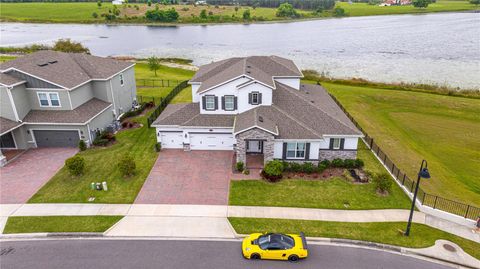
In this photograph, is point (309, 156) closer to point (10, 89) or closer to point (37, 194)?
point (37, 194)

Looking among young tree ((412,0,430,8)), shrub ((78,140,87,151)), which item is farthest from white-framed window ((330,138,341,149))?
young tree ((412,0,430,8))

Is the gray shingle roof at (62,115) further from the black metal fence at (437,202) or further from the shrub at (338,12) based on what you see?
the shrub at (338,12)

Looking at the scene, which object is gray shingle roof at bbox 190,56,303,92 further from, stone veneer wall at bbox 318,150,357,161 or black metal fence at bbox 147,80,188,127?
stone veneer wall at bbox 318,150,357,161

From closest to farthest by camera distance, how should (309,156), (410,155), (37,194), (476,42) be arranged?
(37,194)
(309,156)
(410,155)
(476,42)

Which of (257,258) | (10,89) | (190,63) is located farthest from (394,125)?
(190,63)

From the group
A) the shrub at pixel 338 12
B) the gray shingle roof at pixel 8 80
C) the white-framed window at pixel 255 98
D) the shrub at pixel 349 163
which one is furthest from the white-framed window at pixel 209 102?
the shrub at pixel 338 12

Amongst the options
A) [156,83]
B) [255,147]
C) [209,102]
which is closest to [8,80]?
[209,102]
